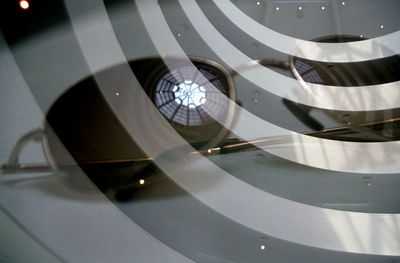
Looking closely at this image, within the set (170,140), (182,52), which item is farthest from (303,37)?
(170,140)

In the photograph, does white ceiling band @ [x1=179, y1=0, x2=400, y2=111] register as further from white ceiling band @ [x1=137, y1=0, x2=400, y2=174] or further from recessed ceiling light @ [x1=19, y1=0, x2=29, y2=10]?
recessed ceiling light @ [x1=19, y1=0, x2=29, y2=10]

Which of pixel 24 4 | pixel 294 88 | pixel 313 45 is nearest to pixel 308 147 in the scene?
pixel 294 88

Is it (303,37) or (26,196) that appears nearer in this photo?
(26,196)

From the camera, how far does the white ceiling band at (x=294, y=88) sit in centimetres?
95

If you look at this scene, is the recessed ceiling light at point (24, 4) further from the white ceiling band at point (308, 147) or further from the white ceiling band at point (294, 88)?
the white ceiling band at point (294, 88)

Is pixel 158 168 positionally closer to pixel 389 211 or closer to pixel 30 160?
pixel 30 160

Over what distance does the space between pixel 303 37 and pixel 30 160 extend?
772 mm

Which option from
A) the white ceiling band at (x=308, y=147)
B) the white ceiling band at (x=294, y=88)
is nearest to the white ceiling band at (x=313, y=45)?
A: the white ceiling band at (x=294, y=88)

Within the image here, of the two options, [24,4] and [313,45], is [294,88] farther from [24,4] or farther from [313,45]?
[24,4]

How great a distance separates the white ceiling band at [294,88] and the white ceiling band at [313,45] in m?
0.08

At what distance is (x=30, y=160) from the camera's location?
76cm

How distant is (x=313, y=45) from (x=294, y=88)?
150 mm

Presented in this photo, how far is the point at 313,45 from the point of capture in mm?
1017

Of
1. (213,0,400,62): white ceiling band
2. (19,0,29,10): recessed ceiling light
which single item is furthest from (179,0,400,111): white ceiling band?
(19,0,29,10): recessed ceiling light
